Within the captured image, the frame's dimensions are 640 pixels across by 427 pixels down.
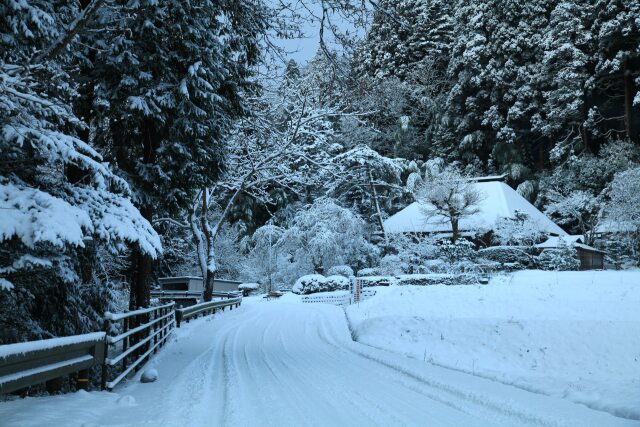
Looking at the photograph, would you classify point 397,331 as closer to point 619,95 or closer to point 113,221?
point 113,221

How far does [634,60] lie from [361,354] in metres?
35.2

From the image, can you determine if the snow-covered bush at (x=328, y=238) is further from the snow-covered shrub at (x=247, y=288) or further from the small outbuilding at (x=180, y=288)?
the small outbuilding at (x=180, y=288)

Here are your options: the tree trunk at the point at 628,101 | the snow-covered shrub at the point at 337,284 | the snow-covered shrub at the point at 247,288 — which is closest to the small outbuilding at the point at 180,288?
the snow-covered shrub at the point at 337,284

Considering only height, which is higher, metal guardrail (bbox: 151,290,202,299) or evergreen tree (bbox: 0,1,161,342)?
evergreen tree (bbox: 0,1,161,342)

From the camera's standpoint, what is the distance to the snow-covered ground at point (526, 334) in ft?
32.3

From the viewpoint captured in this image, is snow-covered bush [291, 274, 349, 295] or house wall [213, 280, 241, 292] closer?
snow-covered bush [291, 274, 349, 295]

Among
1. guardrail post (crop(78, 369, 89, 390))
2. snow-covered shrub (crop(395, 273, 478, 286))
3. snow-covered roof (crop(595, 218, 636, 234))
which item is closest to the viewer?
guardrail post (crop(78, 369, 89, 390))

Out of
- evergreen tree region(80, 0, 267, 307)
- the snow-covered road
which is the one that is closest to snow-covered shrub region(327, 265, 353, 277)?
evergreen tree region(80, 0, 267, 307)

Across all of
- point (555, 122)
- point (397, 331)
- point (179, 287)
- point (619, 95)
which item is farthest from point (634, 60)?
point (179, 287)

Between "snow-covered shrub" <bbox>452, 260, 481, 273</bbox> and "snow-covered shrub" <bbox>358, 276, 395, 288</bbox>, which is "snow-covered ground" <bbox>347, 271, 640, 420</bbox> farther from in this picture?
"snow-covered shrub" <bbox>358, 276, 395, 288</bbox>

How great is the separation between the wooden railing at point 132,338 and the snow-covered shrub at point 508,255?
737 inches

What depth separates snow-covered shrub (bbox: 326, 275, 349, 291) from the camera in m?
32.5

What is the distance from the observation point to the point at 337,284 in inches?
1286

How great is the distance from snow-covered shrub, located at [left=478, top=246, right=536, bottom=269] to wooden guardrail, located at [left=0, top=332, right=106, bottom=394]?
23.9 metres
